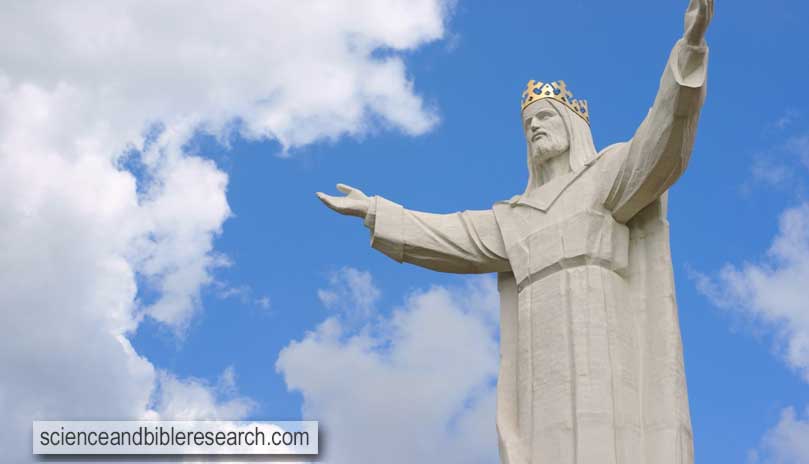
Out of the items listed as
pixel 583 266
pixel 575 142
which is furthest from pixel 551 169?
pixel 583 266

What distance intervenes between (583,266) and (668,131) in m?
1.49

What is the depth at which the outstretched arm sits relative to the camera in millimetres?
12352

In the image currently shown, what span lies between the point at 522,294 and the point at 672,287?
1428mm

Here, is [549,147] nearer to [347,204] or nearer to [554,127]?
[554,127]

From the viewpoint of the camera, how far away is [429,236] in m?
12.4

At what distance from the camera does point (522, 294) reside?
1173 cm

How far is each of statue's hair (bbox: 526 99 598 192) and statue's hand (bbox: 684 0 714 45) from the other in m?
2.00

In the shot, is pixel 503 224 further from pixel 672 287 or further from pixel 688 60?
pixel 688 60

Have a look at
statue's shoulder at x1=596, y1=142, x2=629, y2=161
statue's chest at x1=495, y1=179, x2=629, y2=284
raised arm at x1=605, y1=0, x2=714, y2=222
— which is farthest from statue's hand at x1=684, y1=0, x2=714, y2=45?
statue's chest at x1=495, y1=179, x2=629, y2=284

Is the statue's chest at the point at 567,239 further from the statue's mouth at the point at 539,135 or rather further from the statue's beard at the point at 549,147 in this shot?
the statue's mouth at the point at 539,135

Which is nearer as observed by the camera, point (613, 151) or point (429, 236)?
point (613, 151)

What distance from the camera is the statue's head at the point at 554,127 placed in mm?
12391

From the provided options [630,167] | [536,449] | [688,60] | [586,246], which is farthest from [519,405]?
[688,60]

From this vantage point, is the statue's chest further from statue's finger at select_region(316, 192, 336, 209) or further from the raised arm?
statue's finger at select_region(316, 192, 336, 209)
